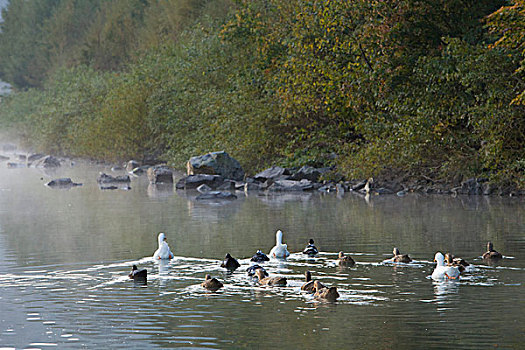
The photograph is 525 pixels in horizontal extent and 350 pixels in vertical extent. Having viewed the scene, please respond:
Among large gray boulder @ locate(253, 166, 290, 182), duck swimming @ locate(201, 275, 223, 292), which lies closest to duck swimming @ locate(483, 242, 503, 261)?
duck swimming @ locate(201, 275, 223, 292)

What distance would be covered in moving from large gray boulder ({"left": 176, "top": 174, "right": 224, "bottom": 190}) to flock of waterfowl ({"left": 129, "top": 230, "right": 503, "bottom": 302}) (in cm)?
1958

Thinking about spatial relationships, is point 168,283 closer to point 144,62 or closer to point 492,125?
point 492,125

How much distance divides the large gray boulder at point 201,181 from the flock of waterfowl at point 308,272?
64.3ft

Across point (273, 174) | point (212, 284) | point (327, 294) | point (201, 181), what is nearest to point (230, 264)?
point (212, 284)

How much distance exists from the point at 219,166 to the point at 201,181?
3.88ft

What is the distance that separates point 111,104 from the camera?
59656mm

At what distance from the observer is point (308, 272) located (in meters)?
12.2

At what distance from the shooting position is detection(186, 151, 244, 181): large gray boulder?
36.2m

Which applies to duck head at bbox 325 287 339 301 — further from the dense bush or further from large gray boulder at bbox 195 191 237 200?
large gray boulder at bbox 195 191 237 200

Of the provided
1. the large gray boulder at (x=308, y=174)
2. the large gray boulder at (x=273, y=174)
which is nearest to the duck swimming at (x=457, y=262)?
the large gray boulder at (x=308, y=174)

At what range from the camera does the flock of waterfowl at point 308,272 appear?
11.4 metres

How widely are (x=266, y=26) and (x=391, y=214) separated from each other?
708 inches

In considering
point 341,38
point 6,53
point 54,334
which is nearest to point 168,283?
point 54,334

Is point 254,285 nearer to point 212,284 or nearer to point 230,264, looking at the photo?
point 212,284
